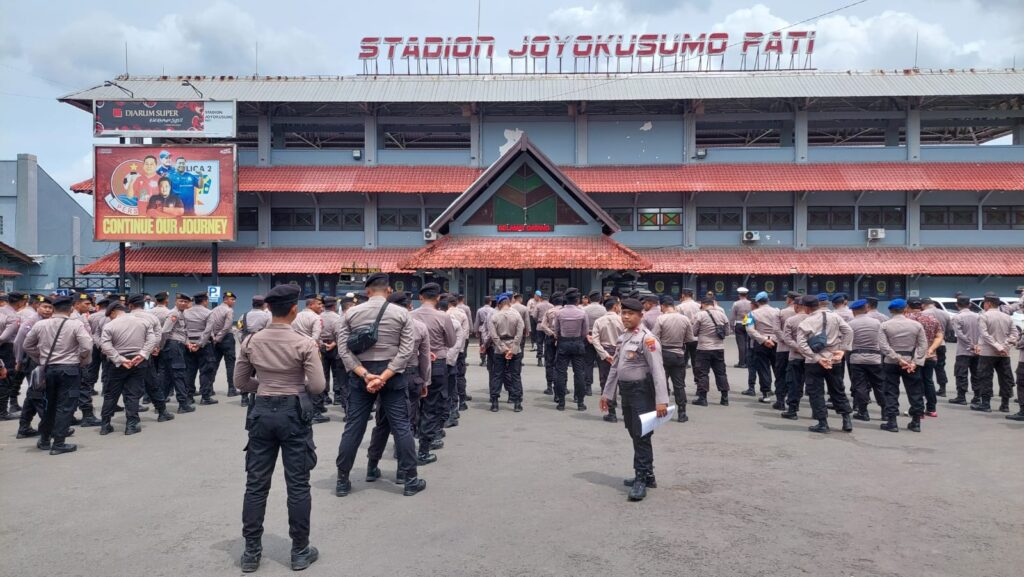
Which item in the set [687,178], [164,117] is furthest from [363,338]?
[164,117]

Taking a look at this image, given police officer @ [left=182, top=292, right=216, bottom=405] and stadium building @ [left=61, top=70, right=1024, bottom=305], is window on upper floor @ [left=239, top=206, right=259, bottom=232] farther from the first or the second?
police officer @ [left=182, top=292, right=216, bottom=405]

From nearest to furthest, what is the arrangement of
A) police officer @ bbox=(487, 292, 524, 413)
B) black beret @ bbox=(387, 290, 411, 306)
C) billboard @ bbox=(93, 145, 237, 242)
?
black beret @ bbox=(387, 290, 411, 306) < police officer @ bbox=(487, 292, 524, 413) < billboard @ bbox=(93, 145, 237, 242)

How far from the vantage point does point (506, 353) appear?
36.1 ft

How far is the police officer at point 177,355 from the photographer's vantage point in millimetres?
11082

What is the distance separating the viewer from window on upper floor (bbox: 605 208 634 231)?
2800 cm

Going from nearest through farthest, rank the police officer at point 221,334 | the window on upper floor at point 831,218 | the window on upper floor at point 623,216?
the police officer at point 221,334 → the window on upper floor at point 831,218 → the window on upper floor at point 623,216

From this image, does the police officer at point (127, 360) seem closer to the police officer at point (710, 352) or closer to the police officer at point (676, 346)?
the police officer at point (676, 346)

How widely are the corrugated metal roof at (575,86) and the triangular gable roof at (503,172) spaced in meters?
5.31

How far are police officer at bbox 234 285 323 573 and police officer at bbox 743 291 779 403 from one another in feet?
30.3

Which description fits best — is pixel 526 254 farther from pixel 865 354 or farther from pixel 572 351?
pixel 865 354

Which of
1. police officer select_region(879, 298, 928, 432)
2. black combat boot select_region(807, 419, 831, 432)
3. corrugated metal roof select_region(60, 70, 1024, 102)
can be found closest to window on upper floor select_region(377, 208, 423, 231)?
corrugated metal roof select_region(60, 70, 1024, 102)

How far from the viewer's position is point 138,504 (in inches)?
237

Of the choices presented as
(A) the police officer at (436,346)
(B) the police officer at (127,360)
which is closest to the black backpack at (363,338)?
(A) the police officer at (436,346)

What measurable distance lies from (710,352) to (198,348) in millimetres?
9772
